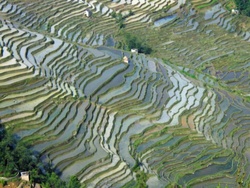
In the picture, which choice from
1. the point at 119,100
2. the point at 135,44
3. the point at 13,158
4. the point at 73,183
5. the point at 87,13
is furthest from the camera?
the point at 87,13

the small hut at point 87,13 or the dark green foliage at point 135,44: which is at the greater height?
the small hut at point 87,13

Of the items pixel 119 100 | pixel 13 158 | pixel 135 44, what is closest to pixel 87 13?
pixel 135 44

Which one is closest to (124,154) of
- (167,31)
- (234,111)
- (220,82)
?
(234,111)

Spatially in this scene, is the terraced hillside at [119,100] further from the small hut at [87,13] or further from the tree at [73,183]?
the tree at [73,183]

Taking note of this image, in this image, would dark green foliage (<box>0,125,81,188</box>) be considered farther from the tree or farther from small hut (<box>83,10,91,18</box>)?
small hut (<box>83,10,91,18</box>)

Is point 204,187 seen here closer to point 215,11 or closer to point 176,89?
point 176,89

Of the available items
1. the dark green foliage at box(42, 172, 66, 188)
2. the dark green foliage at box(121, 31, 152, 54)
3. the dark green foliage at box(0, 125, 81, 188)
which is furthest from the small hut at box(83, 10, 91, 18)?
the dark green foliage at box(42, 172, 66, 188)

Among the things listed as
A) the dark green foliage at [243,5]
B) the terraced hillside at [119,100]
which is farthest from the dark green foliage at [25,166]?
the dark green foliage at [243,5]

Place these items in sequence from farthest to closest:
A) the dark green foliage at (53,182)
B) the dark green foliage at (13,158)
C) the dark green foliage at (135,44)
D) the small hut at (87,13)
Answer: the small hut at (87,13), the dark green foliage at (135,44), the dark green foliage at (13,158), the dark green foliage at (53,182)

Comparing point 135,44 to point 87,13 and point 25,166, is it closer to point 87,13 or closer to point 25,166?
point 87,13
